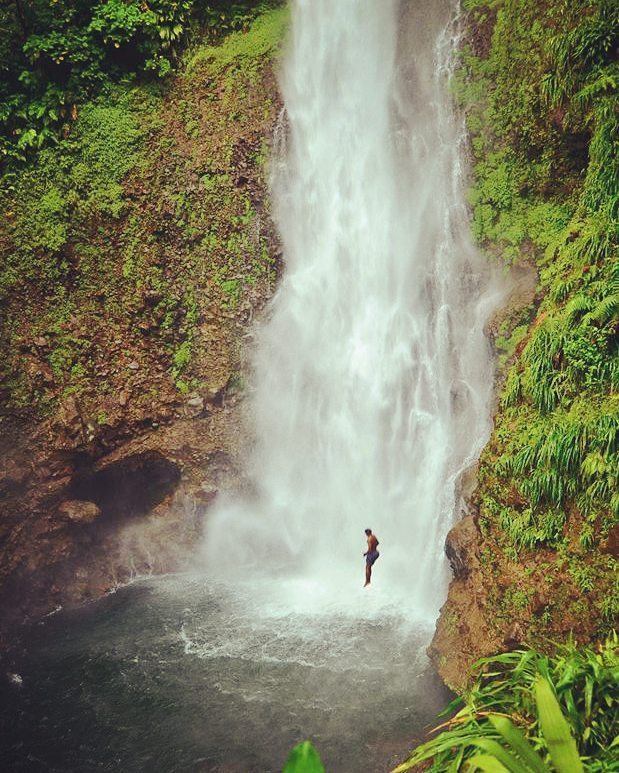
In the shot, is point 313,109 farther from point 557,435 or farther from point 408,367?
point 557,435

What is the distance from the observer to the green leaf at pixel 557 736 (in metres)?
3.17

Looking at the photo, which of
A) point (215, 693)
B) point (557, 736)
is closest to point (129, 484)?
point (215, 693)

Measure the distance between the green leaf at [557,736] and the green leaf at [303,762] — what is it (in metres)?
1.92

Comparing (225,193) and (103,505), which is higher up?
(225,193)

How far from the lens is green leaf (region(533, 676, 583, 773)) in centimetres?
317

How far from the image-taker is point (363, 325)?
532 inches

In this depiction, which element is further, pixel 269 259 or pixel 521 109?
pixel 269 259

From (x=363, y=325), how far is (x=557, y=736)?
35.5 ft

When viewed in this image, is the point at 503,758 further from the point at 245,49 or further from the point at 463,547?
the point at 245,49

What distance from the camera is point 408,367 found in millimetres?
12609

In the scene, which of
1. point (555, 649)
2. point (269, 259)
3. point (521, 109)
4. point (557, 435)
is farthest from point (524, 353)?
point (269, 259)

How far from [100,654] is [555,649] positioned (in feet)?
25.2

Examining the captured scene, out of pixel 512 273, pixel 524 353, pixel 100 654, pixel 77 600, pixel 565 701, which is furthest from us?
pixel 77 600

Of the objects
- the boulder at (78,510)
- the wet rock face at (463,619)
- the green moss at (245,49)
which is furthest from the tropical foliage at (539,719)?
the green moss at (245,49)
